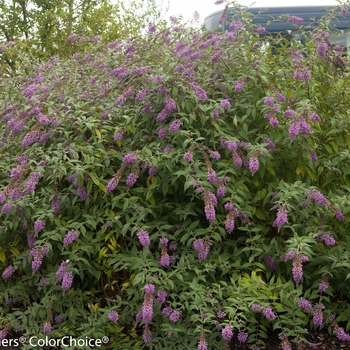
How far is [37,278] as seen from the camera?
489 centimetres

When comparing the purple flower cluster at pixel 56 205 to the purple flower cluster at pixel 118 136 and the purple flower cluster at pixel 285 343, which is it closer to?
the purple flower cluster at pixel 118 136

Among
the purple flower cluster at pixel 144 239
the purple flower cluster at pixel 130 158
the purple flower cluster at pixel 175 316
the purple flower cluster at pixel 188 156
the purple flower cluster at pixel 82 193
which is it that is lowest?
the purple flower cluster at pixel 175 316

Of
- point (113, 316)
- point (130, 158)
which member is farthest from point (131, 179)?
point (113, 316)

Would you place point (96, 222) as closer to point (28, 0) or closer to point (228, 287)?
point (228, 287)

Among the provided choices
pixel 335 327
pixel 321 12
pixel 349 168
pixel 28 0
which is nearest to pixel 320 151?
pixel 349 168

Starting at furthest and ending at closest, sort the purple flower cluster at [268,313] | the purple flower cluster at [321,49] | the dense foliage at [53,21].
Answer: the dense foliage at [53,21], the purple flower cluster at [321,49], the purple flower cluster at [268,313]

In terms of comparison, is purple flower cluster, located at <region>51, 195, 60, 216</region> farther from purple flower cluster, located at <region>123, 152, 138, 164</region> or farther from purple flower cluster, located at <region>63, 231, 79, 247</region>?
purple flower cluster, located at <region>123, 152, 138, 164</region>

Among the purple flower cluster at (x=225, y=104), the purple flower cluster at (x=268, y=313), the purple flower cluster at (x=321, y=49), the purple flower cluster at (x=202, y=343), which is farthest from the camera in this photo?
the purple flower cluster at (x=321, y=49)

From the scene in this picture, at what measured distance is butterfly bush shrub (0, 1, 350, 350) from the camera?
14.3 feet

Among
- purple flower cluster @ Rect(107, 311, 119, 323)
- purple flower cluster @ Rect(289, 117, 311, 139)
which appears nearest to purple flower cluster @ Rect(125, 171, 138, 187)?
purple flower cluster @ Rect(107, 311, 119, 323)

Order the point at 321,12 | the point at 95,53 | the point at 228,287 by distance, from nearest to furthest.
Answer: the point at 228,287, the point at 95,53, the point at 321,12

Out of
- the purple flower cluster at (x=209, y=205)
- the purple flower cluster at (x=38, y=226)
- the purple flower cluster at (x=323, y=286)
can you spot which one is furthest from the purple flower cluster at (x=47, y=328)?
the purple flower cluster at (x=323, y=286)

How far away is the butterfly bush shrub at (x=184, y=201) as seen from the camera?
4348 mm

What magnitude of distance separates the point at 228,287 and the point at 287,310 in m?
0.44
